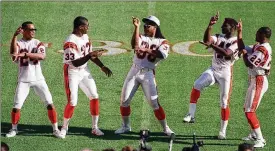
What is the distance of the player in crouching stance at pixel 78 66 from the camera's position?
651 inches

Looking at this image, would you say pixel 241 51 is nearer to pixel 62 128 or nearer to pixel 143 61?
pixel 143 61

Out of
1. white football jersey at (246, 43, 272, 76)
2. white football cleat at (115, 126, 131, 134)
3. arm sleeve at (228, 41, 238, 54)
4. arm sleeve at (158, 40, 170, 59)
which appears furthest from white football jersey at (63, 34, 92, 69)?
white football jersey at (246, 43, 272, 76)

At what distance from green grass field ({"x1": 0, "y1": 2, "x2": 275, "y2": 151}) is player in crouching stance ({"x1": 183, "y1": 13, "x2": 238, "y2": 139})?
0.60m

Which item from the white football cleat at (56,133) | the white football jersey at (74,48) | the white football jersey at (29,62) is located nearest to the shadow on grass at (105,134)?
the white football cleat at (56,133)

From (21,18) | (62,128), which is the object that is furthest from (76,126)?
(21,18)

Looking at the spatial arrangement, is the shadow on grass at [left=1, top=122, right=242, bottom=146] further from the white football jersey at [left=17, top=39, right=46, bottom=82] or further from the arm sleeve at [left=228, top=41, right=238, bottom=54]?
the arm sleeve at [left=228, top=41, right=238, bottom=54]

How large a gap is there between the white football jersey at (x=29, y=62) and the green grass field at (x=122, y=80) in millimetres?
1113

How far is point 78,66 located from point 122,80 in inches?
139

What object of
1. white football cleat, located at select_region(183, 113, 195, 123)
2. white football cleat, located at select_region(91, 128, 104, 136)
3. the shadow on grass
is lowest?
the shadow on grass

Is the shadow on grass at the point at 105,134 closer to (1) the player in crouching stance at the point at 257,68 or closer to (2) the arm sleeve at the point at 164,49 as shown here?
(1) the player in crouching stance at the point at 257,68

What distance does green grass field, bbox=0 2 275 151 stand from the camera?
17.0 meters

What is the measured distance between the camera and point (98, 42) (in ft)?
73.7

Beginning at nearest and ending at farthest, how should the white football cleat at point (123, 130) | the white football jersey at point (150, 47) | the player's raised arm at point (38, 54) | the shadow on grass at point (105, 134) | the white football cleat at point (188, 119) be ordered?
1. the player's raised arm at point (38, 54)
2. the white football jersey at point (150, 47)
3. the shadow on grass at point (105, 134)
4. the white football cleat at point (123, 130)
5. the white football cleat at point (188, 119)

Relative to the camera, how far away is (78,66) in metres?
16.7
